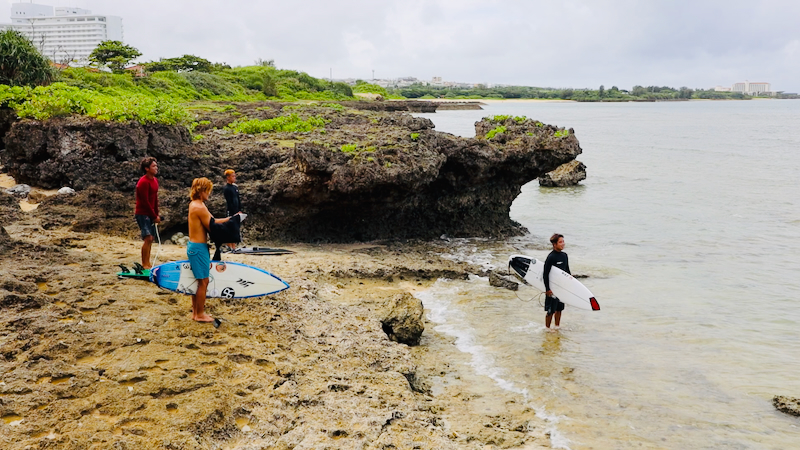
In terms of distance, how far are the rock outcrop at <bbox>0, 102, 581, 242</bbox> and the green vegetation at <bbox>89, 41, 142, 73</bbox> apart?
46.0 m

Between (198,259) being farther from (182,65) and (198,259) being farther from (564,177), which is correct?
(182,65)

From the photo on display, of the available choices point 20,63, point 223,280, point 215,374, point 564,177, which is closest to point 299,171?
point 223,280

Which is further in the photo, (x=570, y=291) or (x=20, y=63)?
(x=20, y=63)

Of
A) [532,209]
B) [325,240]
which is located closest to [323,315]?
[325,240]

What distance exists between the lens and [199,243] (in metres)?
7.94

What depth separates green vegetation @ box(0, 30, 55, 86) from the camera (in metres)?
22.7

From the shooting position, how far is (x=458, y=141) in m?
17.3

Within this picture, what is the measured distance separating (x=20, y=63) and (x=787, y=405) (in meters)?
25.6

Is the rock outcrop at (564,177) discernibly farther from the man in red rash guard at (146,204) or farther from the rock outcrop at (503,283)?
the man in red rash guard at (146,204)

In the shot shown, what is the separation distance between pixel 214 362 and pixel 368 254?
24.8 feet

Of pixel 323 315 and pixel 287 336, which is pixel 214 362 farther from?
pixel 323 315

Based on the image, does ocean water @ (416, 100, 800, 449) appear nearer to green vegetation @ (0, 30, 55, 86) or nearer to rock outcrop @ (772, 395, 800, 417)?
rock outcrop @ (772, 395, 800, 417)

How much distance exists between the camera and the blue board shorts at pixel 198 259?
7938 mm

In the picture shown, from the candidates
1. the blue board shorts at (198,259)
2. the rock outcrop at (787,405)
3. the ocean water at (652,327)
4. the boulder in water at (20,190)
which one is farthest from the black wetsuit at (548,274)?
the boulder in water at (20,190)
